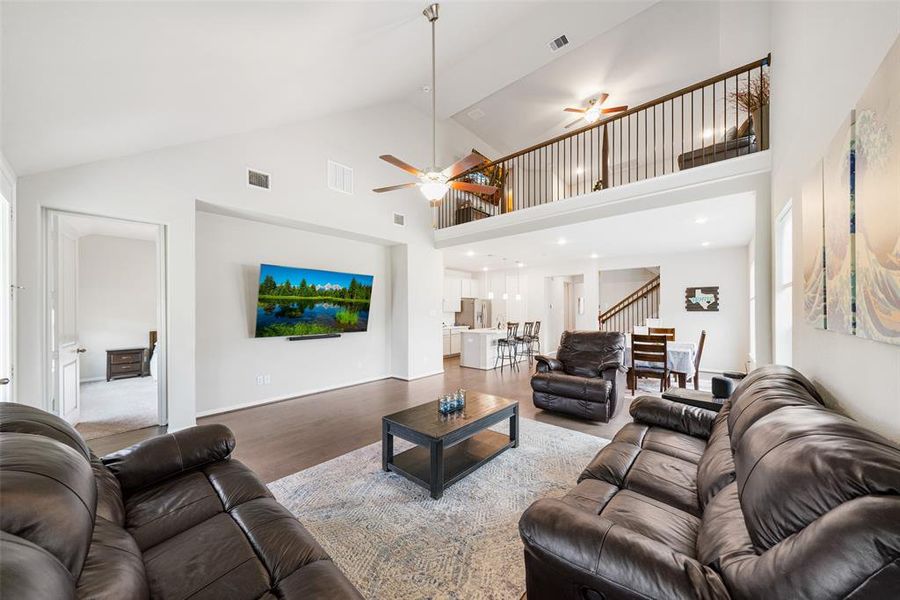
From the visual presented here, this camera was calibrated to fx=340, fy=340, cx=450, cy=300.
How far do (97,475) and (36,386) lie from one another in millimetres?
2483

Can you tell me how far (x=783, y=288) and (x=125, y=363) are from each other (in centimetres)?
902

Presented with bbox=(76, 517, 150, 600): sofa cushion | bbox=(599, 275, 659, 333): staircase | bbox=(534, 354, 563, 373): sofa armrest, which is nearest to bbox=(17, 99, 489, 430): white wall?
bbox=(534, 354, 563, 373): sofa armrest

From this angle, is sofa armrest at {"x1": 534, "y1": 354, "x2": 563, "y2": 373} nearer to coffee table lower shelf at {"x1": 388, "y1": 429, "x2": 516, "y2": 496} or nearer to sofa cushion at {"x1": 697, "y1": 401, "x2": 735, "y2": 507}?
coffee table lower shelf at {"x1": 388, "y1": 429, "x2": 516, "y2": 496}

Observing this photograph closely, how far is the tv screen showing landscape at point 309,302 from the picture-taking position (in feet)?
15.4

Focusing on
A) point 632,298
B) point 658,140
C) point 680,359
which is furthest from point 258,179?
point 632,298

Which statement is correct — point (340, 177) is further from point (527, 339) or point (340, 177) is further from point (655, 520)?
point (655, 520)

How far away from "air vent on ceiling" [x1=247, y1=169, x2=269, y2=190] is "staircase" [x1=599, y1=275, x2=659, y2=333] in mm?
8047

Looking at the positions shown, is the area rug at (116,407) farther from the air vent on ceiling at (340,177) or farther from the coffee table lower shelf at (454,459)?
the air vent on ceiling at (340,177)

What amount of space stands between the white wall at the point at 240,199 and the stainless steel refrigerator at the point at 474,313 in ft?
10.9

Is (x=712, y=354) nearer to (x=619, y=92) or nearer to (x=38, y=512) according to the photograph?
(x=619, y=92)

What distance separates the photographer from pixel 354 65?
146 inches

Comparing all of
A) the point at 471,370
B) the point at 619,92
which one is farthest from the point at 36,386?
the point at 619,92

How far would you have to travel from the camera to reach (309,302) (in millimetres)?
5137

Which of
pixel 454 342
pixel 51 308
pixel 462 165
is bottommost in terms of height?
pixel 454 342
